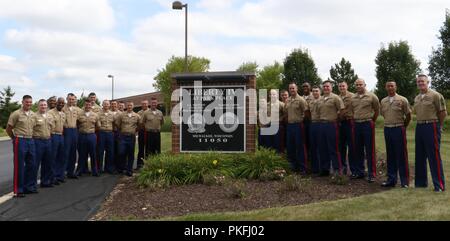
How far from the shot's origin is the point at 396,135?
827cm

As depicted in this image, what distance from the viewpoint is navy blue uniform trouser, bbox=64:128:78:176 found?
35.8ft

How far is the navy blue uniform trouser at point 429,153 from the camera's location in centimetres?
761

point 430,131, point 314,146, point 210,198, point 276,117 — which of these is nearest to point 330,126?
point 314,146

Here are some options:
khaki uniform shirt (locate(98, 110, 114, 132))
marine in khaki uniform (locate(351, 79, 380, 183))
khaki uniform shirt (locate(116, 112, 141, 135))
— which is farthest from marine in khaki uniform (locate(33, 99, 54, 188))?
marine in khaki uniform (locate(351, 79, 380, 183))

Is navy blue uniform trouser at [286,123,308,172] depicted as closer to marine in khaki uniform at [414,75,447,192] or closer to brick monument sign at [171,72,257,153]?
brick monument sign at [171,72,257,153]

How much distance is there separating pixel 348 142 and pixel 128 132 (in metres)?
5.56

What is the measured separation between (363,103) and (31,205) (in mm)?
6536

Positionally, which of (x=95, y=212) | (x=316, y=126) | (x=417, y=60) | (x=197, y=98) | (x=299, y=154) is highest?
(x=417, y=60)

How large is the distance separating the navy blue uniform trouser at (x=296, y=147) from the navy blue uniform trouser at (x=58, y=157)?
5.29 metres

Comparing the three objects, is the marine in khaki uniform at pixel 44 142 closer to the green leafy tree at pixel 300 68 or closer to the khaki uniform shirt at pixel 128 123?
the khaki uniform shirt at pixel 128 123

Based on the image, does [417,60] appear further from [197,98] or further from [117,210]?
[117,210]

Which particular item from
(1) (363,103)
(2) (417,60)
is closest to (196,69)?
(2) (417,60)

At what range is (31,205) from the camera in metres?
8.12
